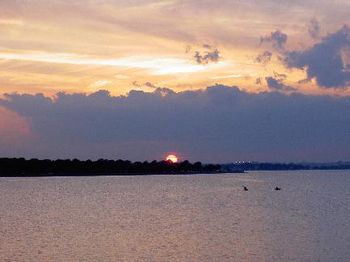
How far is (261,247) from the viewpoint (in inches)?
2192

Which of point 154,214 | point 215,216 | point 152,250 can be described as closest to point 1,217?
point 154,214

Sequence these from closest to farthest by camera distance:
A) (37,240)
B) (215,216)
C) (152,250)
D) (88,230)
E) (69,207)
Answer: (152,250) < (37,240) < (88,230) < (215,216) < (69,207)

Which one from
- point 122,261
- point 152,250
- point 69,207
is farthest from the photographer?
point 69,207

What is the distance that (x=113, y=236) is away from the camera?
6259cm

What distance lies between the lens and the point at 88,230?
6881 cm

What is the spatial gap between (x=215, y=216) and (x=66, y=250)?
3588 cm

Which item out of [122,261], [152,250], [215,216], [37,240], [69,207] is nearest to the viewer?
[122,261]

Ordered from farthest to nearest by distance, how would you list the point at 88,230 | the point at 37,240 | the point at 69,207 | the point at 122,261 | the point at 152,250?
the point at 69,207 < the point at 88,230 < the point at 37,240 < the point at 152,250 < the point at 122,261

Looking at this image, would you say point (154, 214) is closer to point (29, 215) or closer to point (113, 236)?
point (29, 215)

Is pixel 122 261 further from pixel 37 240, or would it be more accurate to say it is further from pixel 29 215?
pixel 29 215

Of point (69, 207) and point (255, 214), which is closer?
point (255, 214)

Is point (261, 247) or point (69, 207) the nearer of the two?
point (261, 247)

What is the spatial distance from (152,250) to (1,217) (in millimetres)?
39590

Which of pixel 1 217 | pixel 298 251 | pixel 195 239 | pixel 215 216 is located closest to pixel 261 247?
pixel 298 251
